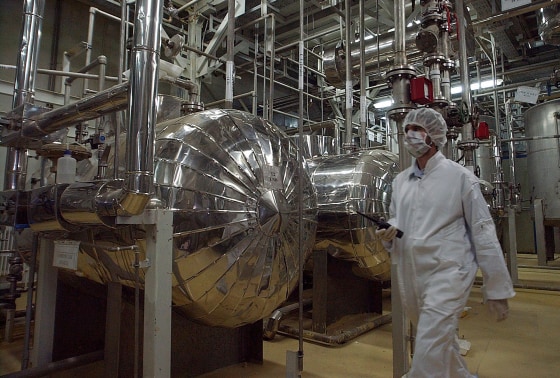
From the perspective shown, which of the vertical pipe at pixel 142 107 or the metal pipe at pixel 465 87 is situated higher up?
the metal pipe at pixel 465 87

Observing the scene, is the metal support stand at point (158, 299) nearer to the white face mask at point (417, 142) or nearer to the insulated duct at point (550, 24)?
the white face mask at point (417, 142)

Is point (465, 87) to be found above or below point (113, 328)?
above

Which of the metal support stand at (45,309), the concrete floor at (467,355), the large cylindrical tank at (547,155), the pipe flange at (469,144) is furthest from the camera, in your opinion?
the large cylindrical tank at (547,155)

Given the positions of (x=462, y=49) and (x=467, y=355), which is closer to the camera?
(x=467, y=355)

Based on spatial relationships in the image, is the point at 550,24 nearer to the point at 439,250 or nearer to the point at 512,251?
the point at 512,251

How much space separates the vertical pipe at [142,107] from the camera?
128cm

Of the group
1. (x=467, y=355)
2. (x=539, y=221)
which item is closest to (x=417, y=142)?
(x=467, y=355)

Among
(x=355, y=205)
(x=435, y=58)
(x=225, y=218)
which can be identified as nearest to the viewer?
(x=225, y=218)

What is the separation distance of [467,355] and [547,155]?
5139 millimetres

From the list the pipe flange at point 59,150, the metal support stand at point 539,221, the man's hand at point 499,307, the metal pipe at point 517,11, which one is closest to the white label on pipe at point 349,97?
the metal pipe at point 517,11

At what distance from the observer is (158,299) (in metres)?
1.30

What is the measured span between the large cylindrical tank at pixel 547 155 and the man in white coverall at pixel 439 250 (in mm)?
5626

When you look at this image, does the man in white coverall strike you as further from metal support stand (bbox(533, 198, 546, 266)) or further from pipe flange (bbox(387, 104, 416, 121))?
metal support stand (bbox(533, 198, 546, 266))

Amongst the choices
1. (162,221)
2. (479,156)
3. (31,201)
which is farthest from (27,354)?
(479,156)
